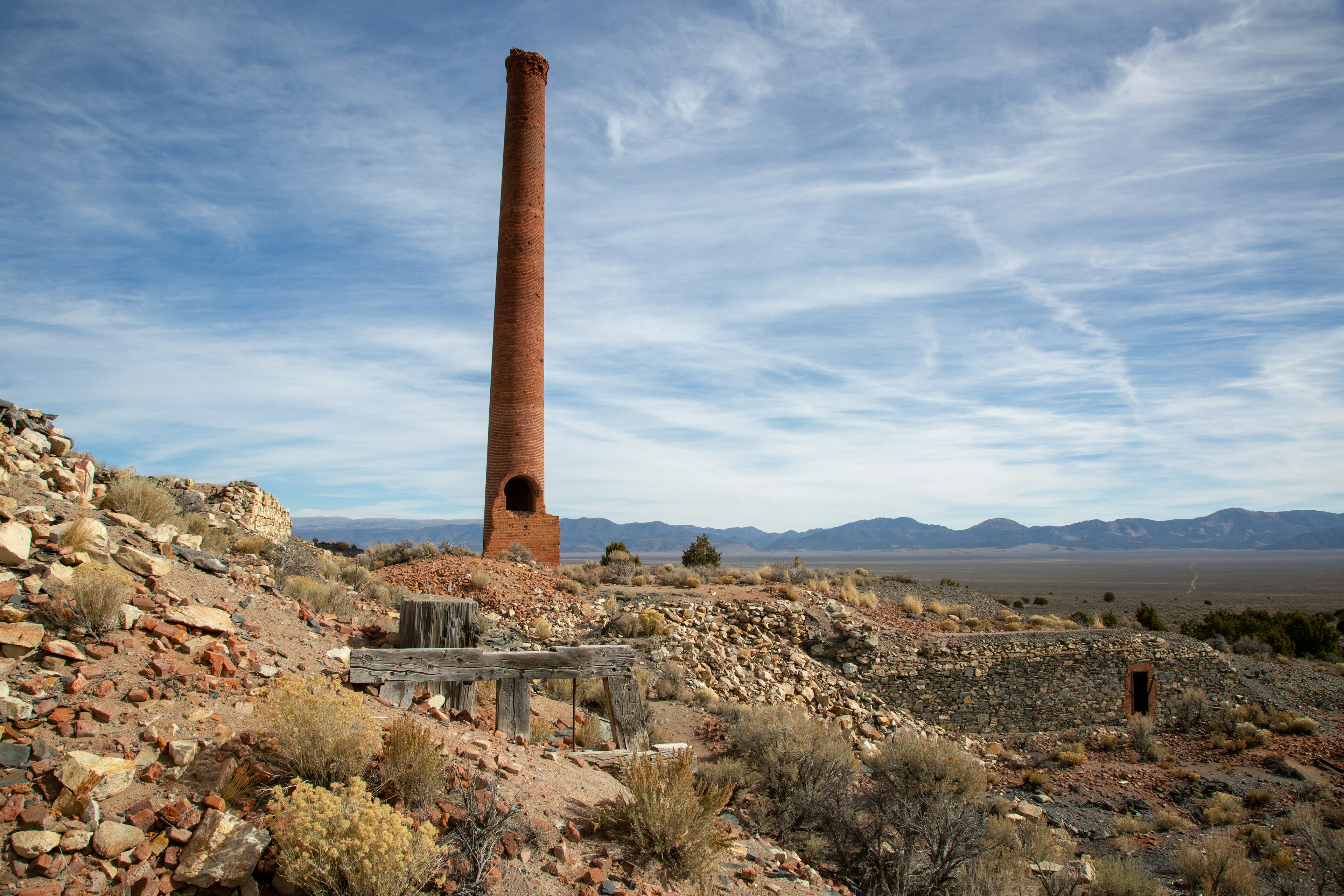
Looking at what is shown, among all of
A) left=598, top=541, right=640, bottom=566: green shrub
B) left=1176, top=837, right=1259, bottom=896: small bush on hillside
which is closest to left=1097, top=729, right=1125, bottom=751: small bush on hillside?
left=1176, top=837, right=1259, bottom=896: small bush on hillside

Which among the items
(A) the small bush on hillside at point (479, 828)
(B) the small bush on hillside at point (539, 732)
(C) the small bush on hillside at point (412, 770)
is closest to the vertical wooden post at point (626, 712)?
(B) the small bush on hillside at point (539, 732)

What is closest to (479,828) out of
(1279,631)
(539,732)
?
(539,732)

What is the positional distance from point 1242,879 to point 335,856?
13.3m

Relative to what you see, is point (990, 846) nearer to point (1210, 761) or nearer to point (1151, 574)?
point (1210, 761)

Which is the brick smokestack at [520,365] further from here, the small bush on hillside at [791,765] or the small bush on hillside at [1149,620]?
the small bush on hillside at [1149,620]

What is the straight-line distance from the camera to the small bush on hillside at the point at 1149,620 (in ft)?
110

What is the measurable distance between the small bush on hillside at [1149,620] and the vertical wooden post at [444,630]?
111ft

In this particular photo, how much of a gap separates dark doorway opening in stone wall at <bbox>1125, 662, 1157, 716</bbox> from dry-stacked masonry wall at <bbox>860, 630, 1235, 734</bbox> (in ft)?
0.09

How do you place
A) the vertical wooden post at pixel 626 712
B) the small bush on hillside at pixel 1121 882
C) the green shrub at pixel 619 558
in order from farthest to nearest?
the green shrub at pixel 619 558 < the small bush on hillside at pixel 1121 882 < the vertical wooden post at pixel 626 712

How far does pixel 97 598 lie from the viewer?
20.6ft

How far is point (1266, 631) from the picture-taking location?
31.9m

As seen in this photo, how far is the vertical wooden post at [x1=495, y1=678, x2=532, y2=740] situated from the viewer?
27.3 ft

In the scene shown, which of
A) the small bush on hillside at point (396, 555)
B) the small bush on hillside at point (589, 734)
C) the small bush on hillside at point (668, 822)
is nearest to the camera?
the small bush on hillside at point (668, 822)

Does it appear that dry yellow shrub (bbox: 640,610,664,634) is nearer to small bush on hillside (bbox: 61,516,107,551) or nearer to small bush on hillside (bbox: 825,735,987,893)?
small bush on hillside (bbox: 825,735,987,893)
